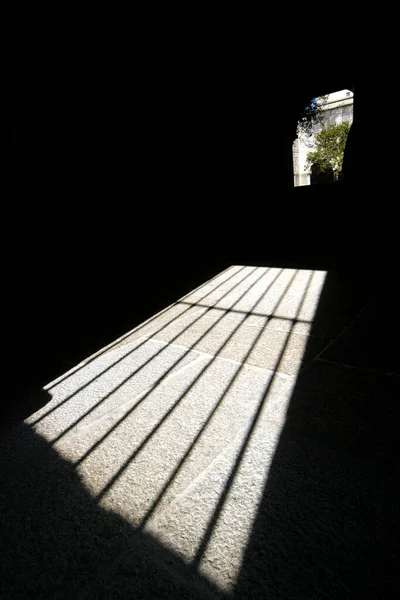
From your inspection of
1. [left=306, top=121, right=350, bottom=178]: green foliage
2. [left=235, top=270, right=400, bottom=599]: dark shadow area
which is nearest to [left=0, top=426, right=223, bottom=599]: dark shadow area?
[left=235, top=270, right=400, bottom=599]: dark shadow area

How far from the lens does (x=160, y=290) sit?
13.3 feet

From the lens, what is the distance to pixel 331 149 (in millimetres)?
18375

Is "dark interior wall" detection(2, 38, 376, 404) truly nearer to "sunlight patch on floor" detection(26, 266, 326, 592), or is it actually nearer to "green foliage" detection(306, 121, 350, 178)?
"sunlight patch on floor" detection(26, 266, 326, 592)

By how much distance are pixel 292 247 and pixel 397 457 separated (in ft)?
16.3

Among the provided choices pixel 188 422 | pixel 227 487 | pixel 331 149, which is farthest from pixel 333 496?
pixel 331 149

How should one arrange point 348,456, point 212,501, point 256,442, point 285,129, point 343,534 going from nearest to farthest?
point 343,534
point 212,501
point 348,456
point 256,442
point 285,129

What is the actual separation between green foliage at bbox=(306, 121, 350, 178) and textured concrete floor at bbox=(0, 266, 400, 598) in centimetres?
1950

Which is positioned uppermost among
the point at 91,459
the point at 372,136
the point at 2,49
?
the point at 2,49

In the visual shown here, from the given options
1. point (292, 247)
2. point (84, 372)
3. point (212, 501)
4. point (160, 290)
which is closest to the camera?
point (212, 501)

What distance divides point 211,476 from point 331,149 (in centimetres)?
2096

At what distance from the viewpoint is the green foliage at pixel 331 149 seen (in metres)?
17.9

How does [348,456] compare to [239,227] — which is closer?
[348,456]

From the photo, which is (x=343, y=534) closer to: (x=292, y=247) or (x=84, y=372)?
(x=84, y=372)

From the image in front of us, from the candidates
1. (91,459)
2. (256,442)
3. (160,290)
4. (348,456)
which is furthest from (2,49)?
(348,456)
